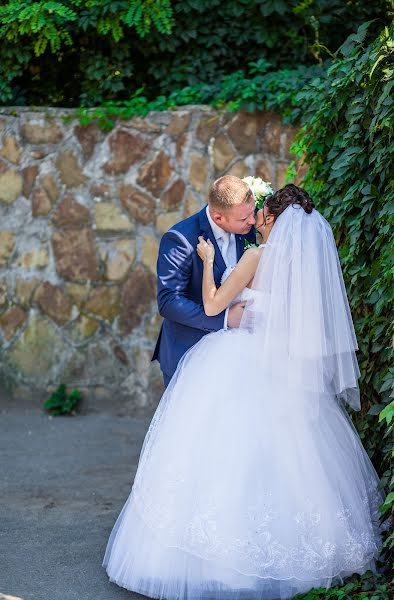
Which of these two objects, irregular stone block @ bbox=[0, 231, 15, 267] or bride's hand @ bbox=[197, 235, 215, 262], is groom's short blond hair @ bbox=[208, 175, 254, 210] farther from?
irregular stone block @ bbox=[0, 231, 15, 267]

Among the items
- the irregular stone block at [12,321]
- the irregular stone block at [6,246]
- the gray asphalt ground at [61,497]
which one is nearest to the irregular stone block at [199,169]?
the irregular stone block at [6,246]

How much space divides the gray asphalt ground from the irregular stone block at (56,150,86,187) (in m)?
1.71

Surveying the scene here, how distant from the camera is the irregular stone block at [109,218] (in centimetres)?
687

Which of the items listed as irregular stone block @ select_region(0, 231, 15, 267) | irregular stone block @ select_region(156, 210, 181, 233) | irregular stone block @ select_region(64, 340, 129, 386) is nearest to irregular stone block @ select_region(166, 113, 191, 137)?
irregular stone block @ select_region(156, 210, 181, 233)

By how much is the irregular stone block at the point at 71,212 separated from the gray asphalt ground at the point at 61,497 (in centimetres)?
142

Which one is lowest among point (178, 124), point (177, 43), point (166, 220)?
point (166, 220)

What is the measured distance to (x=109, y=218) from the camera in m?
6.88

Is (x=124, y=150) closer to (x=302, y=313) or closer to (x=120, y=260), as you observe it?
(x=120, y=260)

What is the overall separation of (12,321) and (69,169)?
1202mm

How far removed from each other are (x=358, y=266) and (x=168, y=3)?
353 cm

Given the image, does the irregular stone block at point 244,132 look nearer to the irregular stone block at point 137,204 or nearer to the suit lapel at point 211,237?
the irregular stone block at point 137,204

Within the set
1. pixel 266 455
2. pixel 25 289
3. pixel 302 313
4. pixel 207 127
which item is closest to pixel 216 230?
pixel 302 313

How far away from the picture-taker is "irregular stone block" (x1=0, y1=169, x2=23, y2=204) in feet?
22.8

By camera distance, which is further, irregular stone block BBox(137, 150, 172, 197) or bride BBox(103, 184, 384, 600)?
irregular stone block BBox(137, 150, 172, 197)
